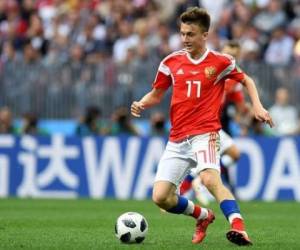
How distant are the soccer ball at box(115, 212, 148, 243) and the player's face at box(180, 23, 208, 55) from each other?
174 centimetres

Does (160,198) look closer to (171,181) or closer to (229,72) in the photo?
(171,181)

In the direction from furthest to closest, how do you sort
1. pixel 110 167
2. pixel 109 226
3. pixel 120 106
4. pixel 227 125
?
pixel 120 106 < pixel 110 167 < pixel 227 125 < pixel 109 226

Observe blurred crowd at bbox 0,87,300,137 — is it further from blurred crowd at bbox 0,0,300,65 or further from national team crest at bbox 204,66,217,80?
national team crest at bbox 204,66,217,80

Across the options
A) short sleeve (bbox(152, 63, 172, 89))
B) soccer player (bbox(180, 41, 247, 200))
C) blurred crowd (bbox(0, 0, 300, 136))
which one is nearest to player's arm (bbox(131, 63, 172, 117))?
short sleeve (bbox(152, 63, 172, 89))

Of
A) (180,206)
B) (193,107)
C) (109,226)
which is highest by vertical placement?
(193,107)

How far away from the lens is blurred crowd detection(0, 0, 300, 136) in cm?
2112

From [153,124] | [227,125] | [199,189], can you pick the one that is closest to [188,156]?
[199,189]

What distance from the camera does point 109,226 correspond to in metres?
12.7

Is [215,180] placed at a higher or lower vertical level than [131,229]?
higher

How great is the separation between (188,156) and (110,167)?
1016cm

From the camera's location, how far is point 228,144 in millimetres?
15594

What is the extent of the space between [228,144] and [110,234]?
452 cm

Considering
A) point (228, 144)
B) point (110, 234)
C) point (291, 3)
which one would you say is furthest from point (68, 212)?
point (291, 3)

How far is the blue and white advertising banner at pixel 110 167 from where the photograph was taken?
19828 mm
